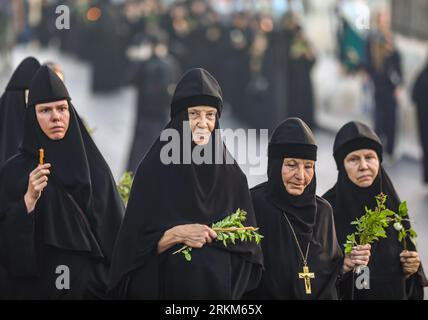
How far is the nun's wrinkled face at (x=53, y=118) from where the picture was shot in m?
7.99

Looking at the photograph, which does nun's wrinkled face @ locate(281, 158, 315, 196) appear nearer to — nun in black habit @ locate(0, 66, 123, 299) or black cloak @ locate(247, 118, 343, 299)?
black cloak @ locate(247, 118, 343, 299)

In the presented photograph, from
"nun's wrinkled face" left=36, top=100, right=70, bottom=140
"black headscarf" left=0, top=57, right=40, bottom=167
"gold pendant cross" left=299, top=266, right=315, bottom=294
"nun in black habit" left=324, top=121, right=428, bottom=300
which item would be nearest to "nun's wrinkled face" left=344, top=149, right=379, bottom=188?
"nun in black habit" left=324, top=121, right=428, bottom=300

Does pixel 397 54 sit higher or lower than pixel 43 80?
higher

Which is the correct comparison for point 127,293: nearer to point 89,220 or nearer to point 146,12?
point 89,220

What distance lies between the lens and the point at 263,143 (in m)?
19.5

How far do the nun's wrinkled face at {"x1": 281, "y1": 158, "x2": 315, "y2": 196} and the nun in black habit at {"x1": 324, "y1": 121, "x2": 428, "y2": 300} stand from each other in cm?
58

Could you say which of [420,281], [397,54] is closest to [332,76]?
[397,54]

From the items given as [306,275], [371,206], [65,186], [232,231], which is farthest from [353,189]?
[65,186]

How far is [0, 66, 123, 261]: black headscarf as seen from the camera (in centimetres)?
793

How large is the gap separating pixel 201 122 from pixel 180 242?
25.8 inches

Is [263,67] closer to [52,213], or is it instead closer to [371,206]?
[371,206]

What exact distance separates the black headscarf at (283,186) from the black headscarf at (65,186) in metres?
1.00

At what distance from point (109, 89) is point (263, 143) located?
31.3 feet

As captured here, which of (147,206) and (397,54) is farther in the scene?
(397,54)
